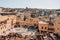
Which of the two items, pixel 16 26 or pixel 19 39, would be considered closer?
pixel 19 39

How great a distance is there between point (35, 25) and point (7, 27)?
1.25m

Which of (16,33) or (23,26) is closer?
(16,33)

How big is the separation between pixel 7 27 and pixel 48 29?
187 centimetres

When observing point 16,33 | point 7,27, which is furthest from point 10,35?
point 7,27

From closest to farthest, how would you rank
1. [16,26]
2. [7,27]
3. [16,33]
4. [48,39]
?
1. [48,39]
2. [16,33]
3. [7,27]
4. [16,26]

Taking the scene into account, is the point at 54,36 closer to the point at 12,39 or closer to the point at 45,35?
the point at 45,35

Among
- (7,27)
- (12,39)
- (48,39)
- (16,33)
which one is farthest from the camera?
(7,27)

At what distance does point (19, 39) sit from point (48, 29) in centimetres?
125

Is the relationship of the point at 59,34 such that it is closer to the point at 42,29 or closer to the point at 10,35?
the point at 42,29

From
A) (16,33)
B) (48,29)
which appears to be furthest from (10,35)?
(48,29)

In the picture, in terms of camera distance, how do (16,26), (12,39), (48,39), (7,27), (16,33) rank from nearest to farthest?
(48,39) → (12,39) → (16,33) → (7,27) → (16,26)

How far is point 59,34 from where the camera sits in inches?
211

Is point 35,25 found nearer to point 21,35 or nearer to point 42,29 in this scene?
point 42,29

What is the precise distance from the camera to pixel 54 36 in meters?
5.21
